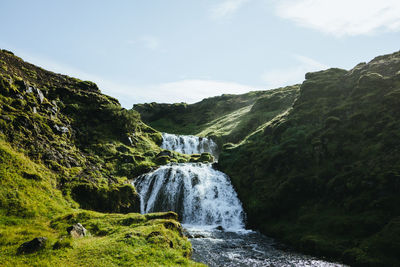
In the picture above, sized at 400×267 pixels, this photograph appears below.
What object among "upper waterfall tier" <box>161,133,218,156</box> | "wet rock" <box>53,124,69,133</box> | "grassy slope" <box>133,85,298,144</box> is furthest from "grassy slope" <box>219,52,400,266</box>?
"grassy slope" <box>133,85,298,144</box>

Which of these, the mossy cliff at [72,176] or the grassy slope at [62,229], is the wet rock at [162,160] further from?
the grassy slope at [62,229]

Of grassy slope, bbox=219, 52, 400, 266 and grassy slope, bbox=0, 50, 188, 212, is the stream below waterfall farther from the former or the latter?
grassy slope, bbox=0, 50, 188, 212

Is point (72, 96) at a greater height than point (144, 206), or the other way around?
point (72, 96)

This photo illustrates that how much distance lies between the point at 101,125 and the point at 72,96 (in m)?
11.2

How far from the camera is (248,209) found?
42.0 m

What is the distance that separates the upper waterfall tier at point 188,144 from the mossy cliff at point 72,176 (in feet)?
20.5

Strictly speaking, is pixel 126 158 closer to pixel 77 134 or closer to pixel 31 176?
pixel 77 134

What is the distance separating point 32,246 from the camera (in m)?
16.4

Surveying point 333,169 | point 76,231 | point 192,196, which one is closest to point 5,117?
point 76,231

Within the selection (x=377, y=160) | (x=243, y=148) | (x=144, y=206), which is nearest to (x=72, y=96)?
(x=144, y=206)

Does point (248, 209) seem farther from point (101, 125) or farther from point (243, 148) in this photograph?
point (101, 125)

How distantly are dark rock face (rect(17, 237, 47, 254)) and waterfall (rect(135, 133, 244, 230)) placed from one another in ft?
94.3

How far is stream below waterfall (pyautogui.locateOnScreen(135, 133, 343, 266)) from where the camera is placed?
84.5 feet

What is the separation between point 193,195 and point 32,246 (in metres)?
31.9
